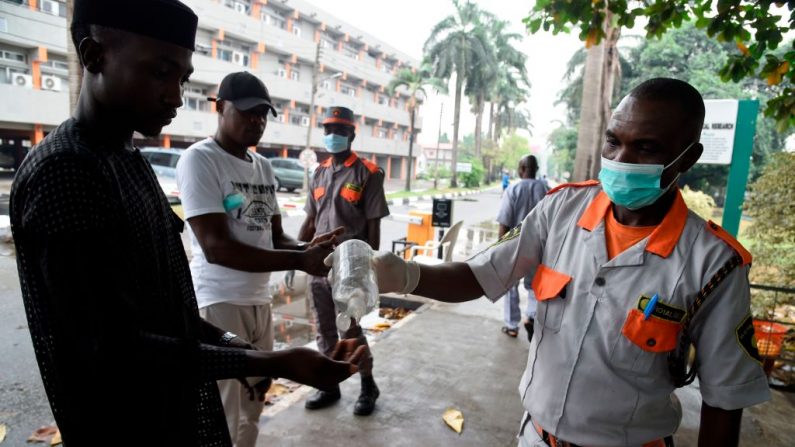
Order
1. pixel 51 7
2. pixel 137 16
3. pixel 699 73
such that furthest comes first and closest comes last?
1. pixel 699 73
2. pixel 51 7
3. pixel 137 16

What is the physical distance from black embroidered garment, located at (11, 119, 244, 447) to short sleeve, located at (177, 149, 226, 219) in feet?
2.78

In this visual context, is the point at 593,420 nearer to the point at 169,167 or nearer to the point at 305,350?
the point at 305,350

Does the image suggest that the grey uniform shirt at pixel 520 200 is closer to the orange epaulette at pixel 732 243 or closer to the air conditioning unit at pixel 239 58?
the orange epaulette at pixel 732 243

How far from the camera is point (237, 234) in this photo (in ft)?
7.43

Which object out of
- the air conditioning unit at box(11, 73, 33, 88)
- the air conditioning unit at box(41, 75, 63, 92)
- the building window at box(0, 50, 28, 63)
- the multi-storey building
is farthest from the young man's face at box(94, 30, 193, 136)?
the air conditioning unit at box(41, 75, 63, 92)

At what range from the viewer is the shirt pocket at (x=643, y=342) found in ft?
4.35

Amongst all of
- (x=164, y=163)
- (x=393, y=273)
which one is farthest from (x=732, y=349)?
(x=164, y=163)

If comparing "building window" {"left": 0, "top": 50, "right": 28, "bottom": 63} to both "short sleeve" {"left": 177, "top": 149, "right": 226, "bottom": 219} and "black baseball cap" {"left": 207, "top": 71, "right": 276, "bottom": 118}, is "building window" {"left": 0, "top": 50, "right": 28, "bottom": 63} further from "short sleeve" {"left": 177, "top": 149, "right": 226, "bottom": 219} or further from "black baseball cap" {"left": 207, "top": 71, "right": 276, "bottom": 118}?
"short sleeve" {"left": 177, "top": 149, "right": 226, "bottom": 219}

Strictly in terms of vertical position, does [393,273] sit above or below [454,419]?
above

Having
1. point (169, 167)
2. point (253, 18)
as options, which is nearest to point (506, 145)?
point (253, 18)

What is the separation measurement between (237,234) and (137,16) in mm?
1273

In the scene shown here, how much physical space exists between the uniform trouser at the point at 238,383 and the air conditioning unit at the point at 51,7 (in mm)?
19717

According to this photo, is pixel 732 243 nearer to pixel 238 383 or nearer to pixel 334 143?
pixel 238 383

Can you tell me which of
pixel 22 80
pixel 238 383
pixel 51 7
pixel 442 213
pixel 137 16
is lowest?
pixel 238 383
